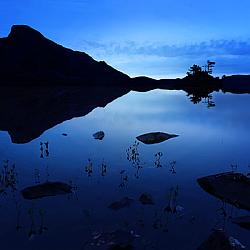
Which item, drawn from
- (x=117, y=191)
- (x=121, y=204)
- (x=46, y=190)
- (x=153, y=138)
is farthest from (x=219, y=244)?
(x=153, y=138)

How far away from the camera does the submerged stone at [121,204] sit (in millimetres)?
13336

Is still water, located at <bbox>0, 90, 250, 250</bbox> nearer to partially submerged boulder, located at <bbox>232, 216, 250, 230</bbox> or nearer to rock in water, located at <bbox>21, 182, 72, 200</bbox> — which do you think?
partially submerged boulder, located at <bbox>232, 216, 250, 230</bbox>

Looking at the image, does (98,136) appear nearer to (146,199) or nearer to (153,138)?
(153,138)

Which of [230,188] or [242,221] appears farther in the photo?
[230,188]

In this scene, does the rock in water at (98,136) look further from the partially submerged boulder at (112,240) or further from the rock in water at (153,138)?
the partially submerged boulder at (112,240)

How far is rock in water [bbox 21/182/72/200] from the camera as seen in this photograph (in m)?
14.5

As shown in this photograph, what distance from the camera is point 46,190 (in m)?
15.0

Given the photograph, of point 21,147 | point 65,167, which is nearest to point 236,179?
point 65,167

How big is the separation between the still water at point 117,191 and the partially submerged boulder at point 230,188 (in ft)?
1.29

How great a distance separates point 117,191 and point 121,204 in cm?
191

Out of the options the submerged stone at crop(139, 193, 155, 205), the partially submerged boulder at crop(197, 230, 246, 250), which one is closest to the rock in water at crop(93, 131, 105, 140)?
the submerged stone at crop(139, 193, 155, 205)

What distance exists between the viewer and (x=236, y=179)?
15.4 meters

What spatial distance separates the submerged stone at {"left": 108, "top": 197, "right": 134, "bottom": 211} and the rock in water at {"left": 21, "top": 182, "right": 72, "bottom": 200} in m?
2.55

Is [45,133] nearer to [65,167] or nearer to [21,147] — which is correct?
[21,147]
